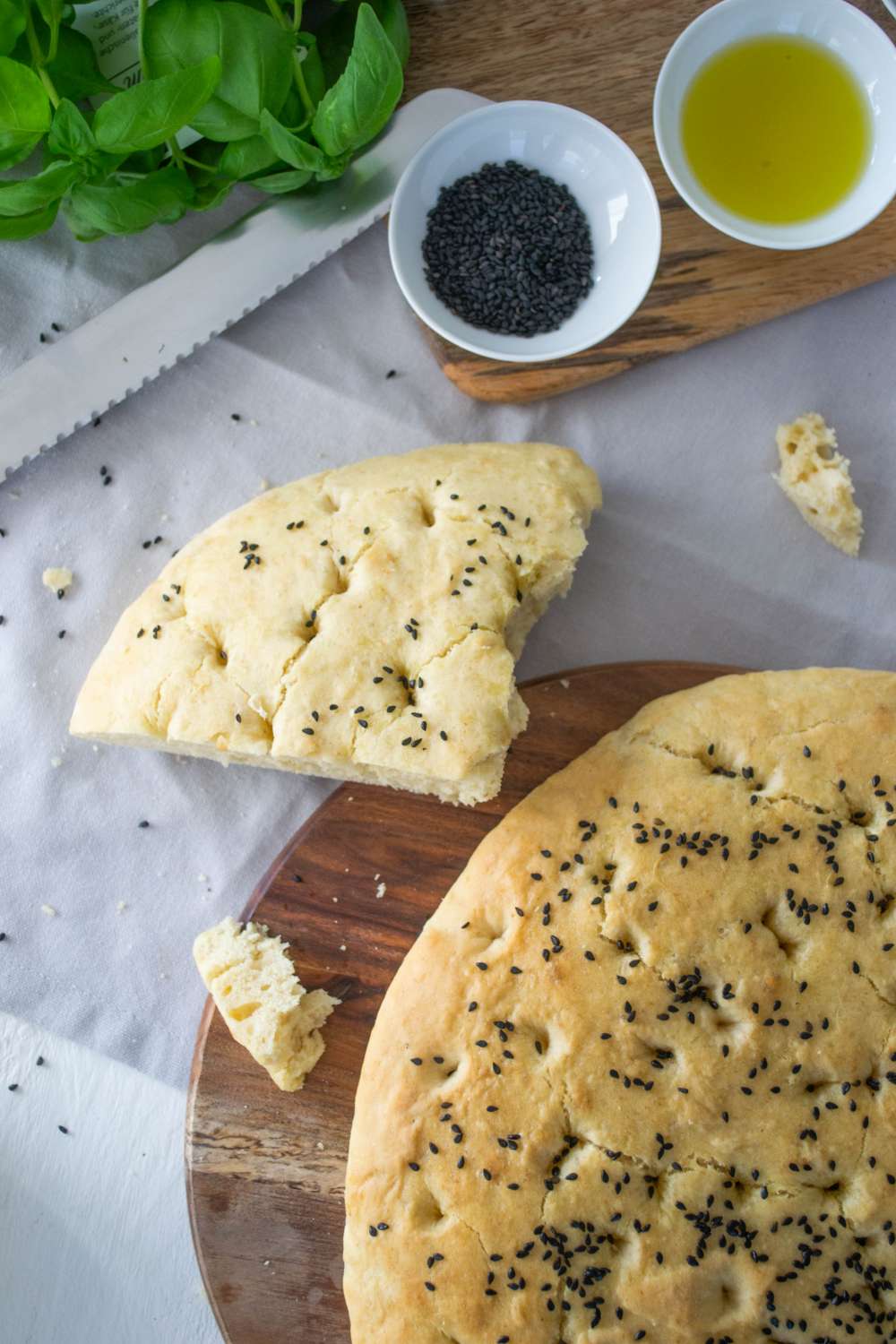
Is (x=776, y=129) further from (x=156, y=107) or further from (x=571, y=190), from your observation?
(x=156, y=107)

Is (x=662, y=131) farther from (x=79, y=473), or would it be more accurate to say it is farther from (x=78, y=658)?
(x=78, y=658)

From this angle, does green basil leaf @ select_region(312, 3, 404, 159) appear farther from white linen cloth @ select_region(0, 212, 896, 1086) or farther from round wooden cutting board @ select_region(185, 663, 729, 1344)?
round wooden cutting board @ select_region(185, 663, 729, 1344)

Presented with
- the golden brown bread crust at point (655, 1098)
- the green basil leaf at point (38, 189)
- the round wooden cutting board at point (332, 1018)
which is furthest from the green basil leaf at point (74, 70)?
the golden brown bread crust at point (655, 1098)

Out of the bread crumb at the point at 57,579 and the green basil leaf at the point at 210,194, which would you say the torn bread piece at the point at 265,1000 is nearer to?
the bread crumb at the point at 57,579

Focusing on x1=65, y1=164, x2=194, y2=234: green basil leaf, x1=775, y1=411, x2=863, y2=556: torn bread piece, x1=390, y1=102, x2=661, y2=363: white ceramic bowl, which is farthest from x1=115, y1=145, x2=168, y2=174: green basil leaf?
x1=775, y1=411, x2=863, y2=556: torn bread piece

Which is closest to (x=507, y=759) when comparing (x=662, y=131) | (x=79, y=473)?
(x=79, y=473)
